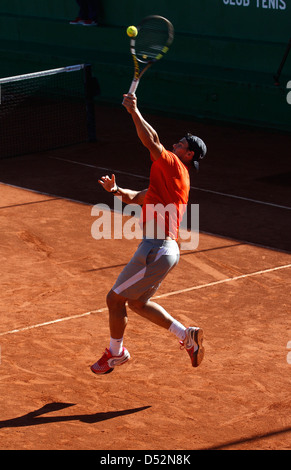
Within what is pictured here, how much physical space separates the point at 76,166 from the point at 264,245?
578 centimetres

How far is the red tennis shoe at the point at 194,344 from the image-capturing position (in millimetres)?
7254

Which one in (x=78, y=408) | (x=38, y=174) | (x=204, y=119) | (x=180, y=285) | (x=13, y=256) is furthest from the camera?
(x=204, y=119)

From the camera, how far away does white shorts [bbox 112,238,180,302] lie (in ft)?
23.1

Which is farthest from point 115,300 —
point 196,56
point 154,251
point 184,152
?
point 196,56

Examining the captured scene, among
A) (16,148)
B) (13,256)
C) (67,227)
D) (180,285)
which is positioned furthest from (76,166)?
(180,285)

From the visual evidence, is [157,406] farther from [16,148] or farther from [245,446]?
[16,148]

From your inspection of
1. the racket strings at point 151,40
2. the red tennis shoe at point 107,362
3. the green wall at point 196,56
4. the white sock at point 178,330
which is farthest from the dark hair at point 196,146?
the green wall at point 196,56

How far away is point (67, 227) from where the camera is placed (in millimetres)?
11930

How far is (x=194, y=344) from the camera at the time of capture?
7277 mm

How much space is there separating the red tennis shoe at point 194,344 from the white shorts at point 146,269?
1.81 feet

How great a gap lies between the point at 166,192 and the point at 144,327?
6.51ft

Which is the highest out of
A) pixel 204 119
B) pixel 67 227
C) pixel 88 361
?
pixel 88 361

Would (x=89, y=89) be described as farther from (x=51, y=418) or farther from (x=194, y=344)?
(x=51, y=418)

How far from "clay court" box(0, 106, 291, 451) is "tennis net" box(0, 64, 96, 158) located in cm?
287
